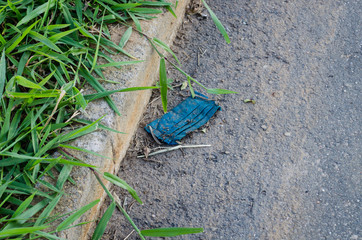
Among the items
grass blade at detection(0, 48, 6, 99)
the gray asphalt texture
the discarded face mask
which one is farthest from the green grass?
the gray asphalt texture

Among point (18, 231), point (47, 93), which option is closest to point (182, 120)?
point (47, 93)

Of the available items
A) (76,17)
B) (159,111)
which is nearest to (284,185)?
(159,111)

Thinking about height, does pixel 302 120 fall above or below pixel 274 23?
below

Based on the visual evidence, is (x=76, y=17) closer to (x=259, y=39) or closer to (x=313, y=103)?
(x=259, y=39)

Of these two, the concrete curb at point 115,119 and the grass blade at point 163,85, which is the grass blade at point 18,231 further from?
the grass blade at point 163,85

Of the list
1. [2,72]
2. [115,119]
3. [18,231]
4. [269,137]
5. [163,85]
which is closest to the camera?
[18,231]

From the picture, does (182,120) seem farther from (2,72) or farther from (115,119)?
(2,72)

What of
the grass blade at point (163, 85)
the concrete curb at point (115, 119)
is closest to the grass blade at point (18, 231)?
the concrete curb at point (115, 119)

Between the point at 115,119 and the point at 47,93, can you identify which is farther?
the point at 115,119
